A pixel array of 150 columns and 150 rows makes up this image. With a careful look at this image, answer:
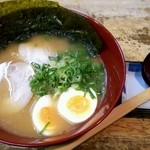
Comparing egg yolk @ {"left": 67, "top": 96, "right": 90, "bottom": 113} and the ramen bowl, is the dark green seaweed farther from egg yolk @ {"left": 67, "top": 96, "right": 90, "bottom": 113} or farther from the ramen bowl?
egg yolk @ {"left": 67, "top": 96, "right": 90, "bottom": 113}

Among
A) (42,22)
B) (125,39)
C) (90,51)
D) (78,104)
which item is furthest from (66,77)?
(125,39)

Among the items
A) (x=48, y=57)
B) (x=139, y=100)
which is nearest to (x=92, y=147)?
(x=139, y=100)

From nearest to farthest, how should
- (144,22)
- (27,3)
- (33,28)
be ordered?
(27,3) < (33,28) < (144,22)

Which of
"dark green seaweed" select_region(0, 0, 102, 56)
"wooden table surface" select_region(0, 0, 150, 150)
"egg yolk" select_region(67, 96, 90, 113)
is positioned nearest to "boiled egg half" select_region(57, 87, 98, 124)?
"egg yolk" select_region(67, 96, 90, 113)

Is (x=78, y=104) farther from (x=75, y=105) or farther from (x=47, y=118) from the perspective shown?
(x=47, y=118)

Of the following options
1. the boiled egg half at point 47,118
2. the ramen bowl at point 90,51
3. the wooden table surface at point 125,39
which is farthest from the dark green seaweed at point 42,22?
the boiled egg half at point 47,118

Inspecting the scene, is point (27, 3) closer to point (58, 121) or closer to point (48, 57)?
point (48, 57)
